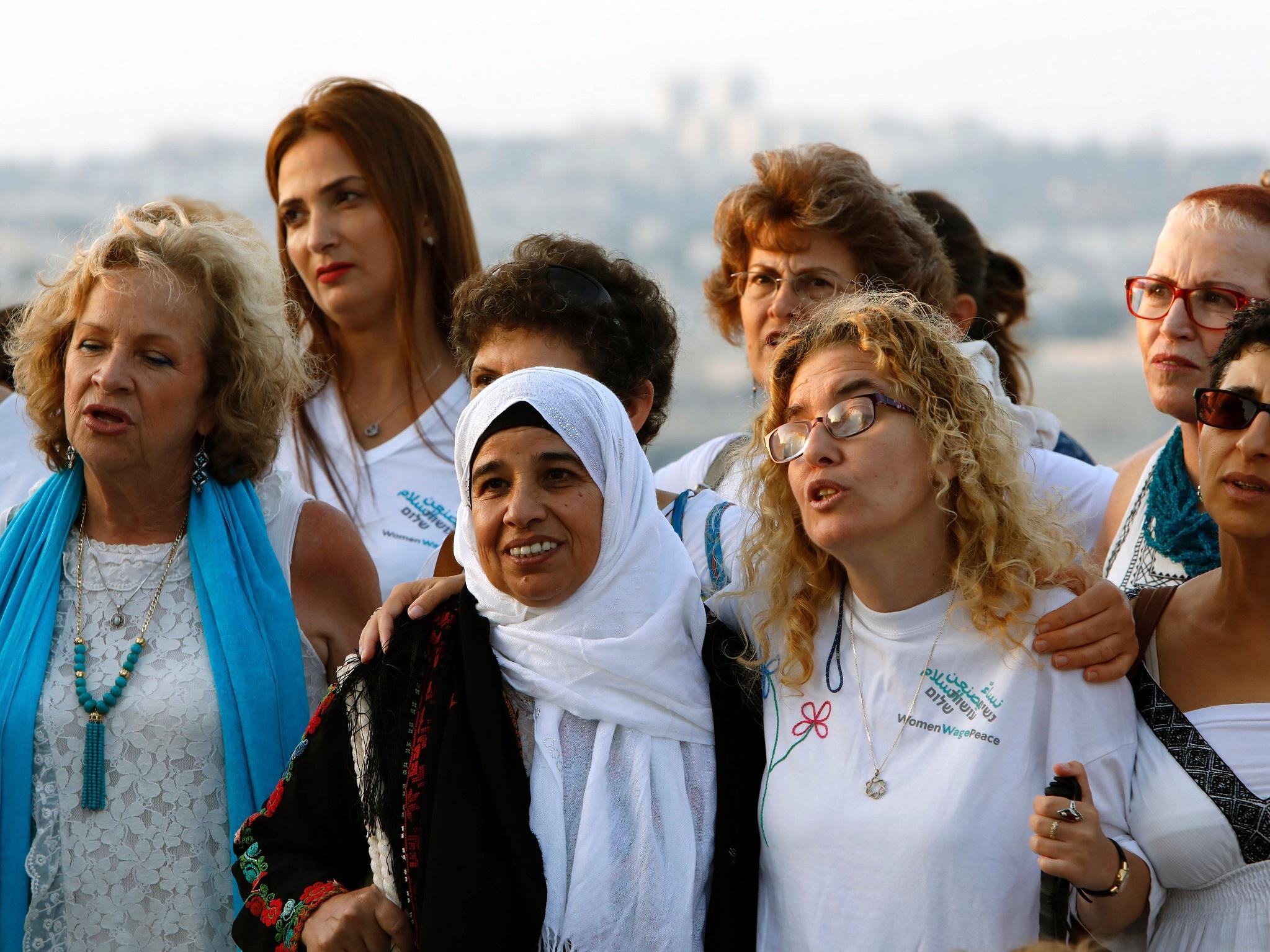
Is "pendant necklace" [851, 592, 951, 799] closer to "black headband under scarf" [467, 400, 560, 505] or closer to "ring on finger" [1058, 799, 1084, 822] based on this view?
"ring on finger" [1058, 799, 1084, 822]

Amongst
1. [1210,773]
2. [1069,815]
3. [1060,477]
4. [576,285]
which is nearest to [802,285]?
[576,285]

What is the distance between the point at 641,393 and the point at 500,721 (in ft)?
3.65

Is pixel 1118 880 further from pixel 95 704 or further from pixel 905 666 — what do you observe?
pixel 95 704

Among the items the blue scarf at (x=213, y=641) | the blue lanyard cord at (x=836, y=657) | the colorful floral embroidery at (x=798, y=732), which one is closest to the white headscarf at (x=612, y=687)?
the colorful floral embroidery at (x=798, y=732)

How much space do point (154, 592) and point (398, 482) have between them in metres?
0.97

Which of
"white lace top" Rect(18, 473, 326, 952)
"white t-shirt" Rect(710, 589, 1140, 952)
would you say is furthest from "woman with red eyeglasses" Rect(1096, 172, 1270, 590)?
"white lace top" Rect(18, 473, 326, 952)

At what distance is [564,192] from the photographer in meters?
23.6

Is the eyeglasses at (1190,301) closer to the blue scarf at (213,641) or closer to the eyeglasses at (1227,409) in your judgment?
the eyeglasses at (1227,409)

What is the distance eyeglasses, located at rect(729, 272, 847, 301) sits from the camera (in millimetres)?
3953

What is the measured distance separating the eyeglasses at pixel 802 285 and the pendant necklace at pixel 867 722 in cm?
145

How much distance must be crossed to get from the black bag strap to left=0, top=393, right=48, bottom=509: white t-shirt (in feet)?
10.8

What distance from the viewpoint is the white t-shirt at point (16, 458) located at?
172 inches

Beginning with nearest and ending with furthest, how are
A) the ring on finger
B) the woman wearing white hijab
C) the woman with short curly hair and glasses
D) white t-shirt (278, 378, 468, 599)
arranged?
the ring on finger → the woman wearing white hijab → the woman with short curly hair and glasses → white t-shirt (278, 378, 468, 599)

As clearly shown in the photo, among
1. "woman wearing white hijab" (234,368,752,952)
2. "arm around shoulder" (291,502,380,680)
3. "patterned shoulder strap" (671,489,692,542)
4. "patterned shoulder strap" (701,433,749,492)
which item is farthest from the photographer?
"patterned shoulder strap" (701,433,749,492)
